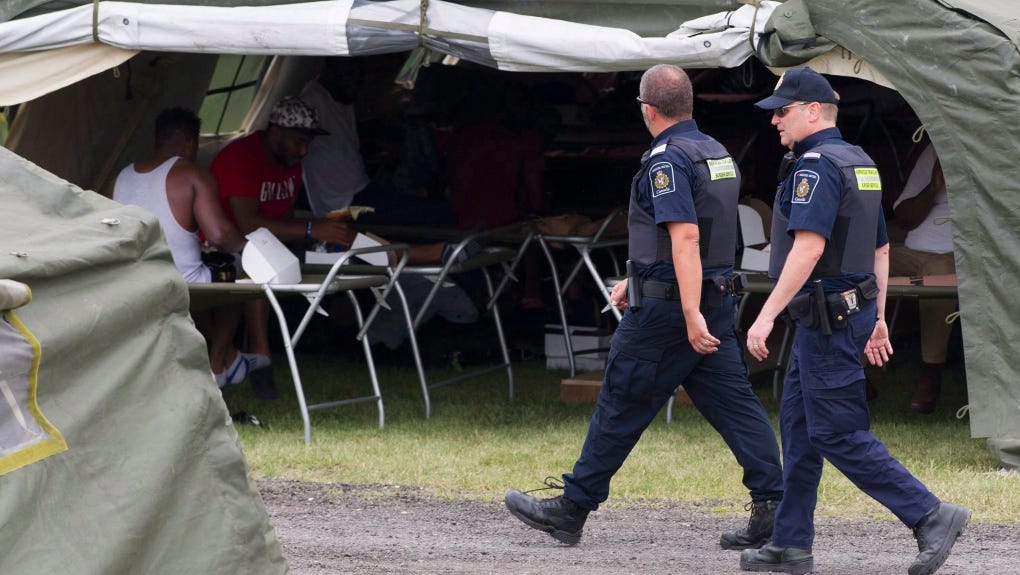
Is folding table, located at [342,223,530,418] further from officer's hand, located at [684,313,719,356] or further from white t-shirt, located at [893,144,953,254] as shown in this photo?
officer's hand, located at [684,313,719,356]

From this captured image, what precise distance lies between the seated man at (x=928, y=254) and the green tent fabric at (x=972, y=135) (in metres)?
1.53

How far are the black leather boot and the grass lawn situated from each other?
0.70 meters

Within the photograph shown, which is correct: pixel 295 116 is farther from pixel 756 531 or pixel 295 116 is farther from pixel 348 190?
pixel 756 531

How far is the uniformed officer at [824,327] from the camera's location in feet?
14.2

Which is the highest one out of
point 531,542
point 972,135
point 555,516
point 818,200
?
point 818,200

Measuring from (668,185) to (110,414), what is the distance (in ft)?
7.57

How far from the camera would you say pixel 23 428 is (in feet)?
8.60

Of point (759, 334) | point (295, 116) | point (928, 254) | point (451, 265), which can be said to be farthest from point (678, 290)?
point (295, 116)

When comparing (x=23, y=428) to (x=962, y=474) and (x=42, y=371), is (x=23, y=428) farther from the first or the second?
(x=962, y=474)

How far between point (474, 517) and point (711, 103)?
5563 millimetres

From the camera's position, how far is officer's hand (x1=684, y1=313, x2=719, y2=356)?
462cm

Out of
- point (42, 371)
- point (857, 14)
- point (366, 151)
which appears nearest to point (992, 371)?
point (857, 14)

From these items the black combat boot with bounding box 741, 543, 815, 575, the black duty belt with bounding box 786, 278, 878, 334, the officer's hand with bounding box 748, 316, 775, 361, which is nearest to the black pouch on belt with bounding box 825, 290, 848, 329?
the black duty belt with bounding box 786, 278, 878, 334

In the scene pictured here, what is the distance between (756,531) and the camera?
4840 mm
